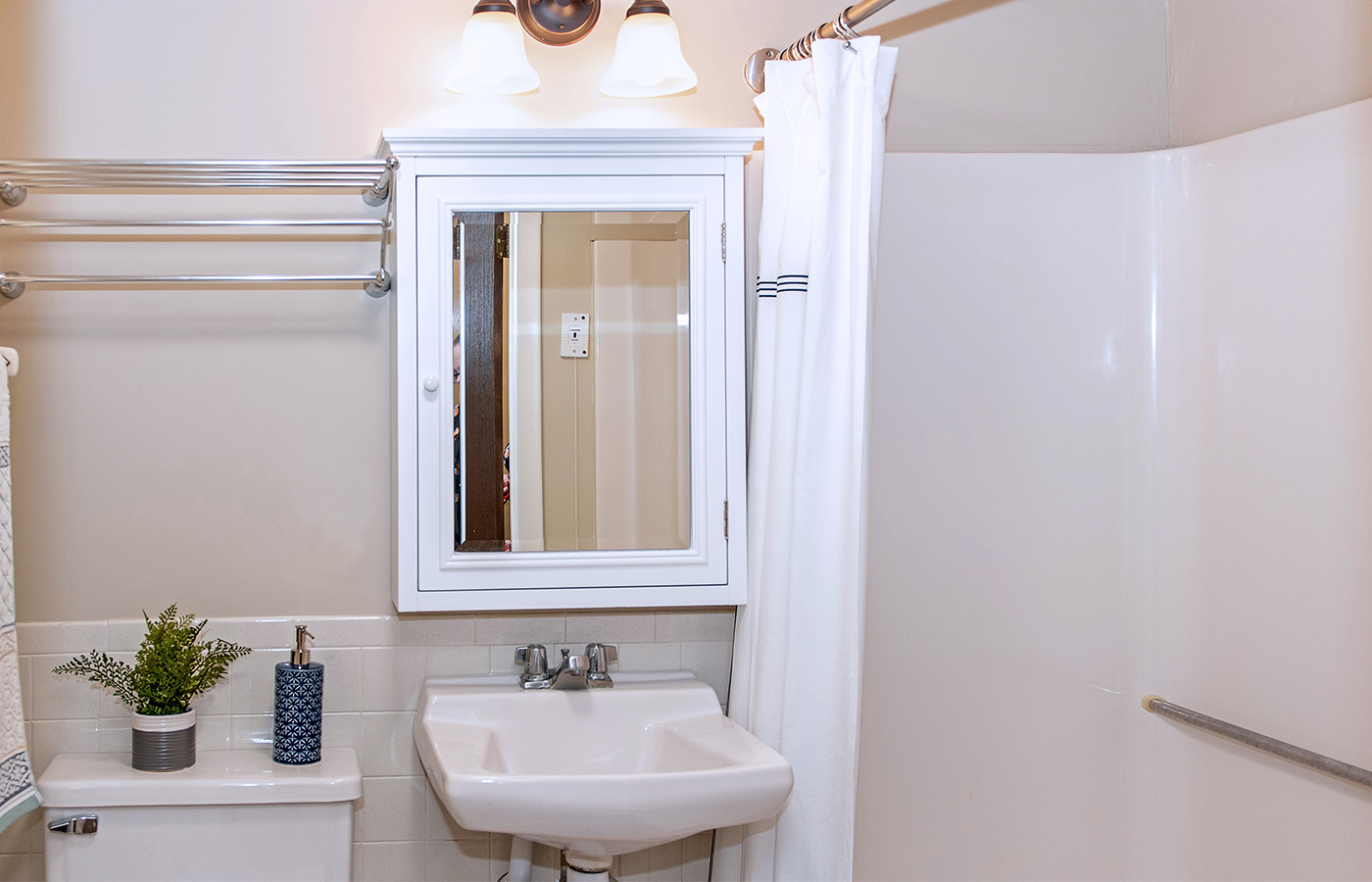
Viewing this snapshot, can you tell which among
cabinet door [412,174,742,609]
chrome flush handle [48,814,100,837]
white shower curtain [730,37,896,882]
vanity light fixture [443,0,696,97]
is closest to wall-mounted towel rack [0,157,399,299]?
cabinet door [412,174,742,609]

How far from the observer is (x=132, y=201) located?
1.62m

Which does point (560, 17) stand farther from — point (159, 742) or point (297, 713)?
point (159, 742)

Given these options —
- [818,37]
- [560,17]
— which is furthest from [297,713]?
[818,37]

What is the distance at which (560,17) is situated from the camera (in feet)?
5.44

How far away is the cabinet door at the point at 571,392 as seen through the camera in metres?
1.57

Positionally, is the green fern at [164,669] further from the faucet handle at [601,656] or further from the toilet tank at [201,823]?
the faucet handle at [601,656]

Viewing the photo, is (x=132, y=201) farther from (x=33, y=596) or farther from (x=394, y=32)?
(x=33, y=596)

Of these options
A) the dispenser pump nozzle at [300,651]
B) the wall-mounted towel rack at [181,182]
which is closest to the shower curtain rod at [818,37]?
the wall-mounted towel rack at [181,182]

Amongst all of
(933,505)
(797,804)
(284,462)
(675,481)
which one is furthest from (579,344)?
(797,804)

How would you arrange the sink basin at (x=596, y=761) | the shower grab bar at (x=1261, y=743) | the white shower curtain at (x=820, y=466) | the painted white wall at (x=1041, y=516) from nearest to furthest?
1. the sink basin at (x=596, y=761)
2. the shower grab bar at (x=1261, y=743)
3. the white shower curtain at (x=820, y=466)
4. the painted white wall at (x=1041, y=516)

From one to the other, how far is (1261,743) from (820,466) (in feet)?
2.57

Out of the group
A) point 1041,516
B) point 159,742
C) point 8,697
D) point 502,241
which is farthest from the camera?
point 1041,516

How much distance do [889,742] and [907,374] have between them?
0.64m

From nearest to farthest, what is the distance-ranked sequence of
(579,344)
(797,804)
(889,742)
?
(797,804) → (579,344) → (889,742)
